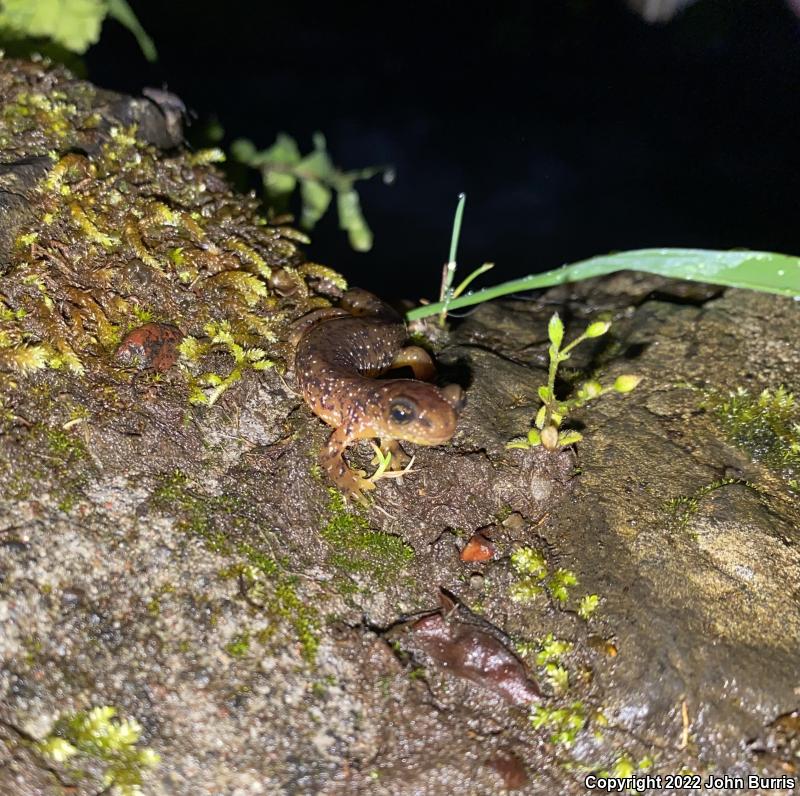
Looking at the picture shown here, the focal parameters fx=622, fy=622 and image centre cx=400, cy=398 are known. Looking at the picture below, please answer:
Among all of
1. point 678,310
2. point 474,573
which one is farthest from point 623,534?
point 678,310

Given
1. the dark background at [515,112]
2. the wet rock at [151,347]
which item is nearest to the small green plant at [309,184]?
the dark background at [515,112]

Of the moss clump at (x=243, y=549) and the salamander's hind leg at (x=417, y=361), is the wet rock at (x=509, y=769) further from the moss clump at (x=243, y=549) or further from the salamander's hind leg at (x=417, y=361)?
the salamander's hind leg at (x=417, y=361)

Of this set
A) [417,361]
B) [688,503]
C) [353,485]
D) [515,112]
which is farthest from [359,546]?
[515,112]

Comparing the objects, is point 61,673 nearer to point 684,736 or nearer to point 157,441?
point 157,441

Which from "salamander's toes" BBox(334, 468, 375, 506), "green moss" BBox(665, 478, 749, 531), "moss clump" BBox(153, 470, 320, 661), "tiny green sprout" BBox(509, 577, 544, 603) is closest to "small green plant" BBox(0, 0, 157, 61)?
"moss clump" BBox(153, 470, 320, 661)

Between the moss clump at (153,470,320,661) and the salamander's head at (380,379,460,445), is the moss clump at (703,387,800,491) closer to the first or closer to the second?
the salamander's head at (380,379,460,445)

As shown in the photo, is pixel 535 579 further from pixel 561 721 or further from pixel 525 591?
pixel 561 721
